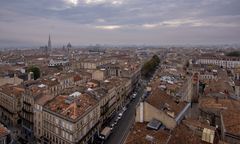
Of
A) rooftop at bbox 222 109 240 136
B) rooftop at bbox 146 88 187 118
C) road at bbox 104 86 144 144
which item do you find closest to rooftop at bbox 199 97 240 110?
rooftop at bbox 222 109 240 136

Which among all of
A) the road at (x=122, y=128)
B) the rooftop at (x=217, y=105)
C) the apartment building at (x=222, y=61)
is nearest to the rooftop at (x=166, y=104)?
the rooftop at (x=217, y=105)

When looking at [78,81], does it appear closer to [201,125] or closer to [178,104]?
[178,104]

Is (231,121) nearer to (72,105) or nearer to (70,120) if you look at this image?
(70,120)

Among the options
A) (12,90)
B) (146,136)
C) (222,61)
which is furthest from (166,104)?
(222,61)

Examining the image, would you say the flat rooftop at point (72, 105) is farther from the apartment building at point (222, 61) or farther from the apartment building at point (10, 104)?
the apartment building at point (222, 61)

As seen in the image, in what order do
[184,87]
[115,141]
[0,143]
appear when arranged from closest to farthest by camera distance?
1. [0,143]
2. [115,141]
3. [184,87]

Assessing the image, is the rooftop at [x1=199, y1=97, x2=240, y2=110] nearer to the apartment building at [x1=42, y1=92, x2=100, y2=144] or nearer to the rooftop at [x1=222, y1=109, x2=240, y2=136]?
the rooftop at [x1=222, y1=109, x2=240, y2=136]

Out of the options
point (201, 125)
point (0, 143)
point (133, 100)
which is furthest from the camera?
point (133, 100)

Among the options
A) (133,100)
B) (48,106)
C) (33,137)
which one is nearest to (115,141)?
(48,106)
